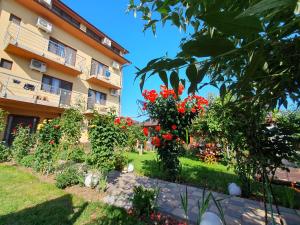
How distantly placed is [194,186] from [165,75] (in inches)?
230

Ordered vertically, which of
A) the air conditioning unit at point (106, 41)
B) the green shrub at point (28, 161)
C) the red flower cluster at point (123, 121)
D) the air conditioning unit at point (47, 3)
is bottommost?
the green shrub at point (28, 161)

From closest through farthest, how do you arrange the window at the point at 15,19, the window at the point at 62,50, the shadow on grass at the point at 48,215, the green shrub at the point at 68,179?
the shadow on grass at the point at 48,215 → the green shrub at the point at 68,179 → the window at the point at 15,19 → the window at the point at 62,50

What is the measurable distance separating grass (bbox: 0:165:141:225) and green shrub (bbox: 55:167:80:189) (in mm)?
192

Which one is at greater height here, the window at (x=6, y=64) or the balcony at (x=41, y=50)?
the balcony at (x=41, y=50)

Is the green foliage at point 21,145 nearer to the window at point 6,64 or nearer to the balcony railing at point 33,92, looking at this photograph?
the balcony railing at point 33,92

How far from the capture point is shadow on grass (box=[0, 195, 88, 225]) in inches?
131

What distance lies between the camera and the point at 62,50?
15.2 meters

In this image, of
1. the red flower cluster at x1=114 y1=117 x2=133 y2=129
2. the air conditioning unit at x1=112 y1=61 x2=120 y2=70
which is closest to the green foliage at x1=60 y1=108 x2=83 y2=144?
the red flower cluster at x1=114 y1=117 x2=133 y2=129

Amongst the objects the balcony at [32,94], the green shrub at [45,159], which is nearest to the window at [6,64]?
the balcony at [32,94]

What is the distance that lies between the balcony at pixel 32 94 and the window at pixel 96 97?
2.29 meters

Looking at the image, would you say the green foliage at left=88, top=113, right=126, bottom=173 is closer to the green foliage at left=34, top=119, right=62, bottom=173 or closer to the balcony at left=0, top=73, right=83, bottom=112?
the green foliage at left=34, top=119, right=62, bottom=173

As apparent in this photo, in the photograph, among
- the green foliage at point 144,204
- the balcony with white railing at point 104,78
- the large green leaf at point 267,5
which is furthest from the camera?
the balcony with white railing at point 104,78

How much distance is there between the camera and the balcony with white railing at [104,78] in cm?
1756

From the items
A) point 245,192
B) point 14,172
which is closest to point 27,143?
point 14,172
